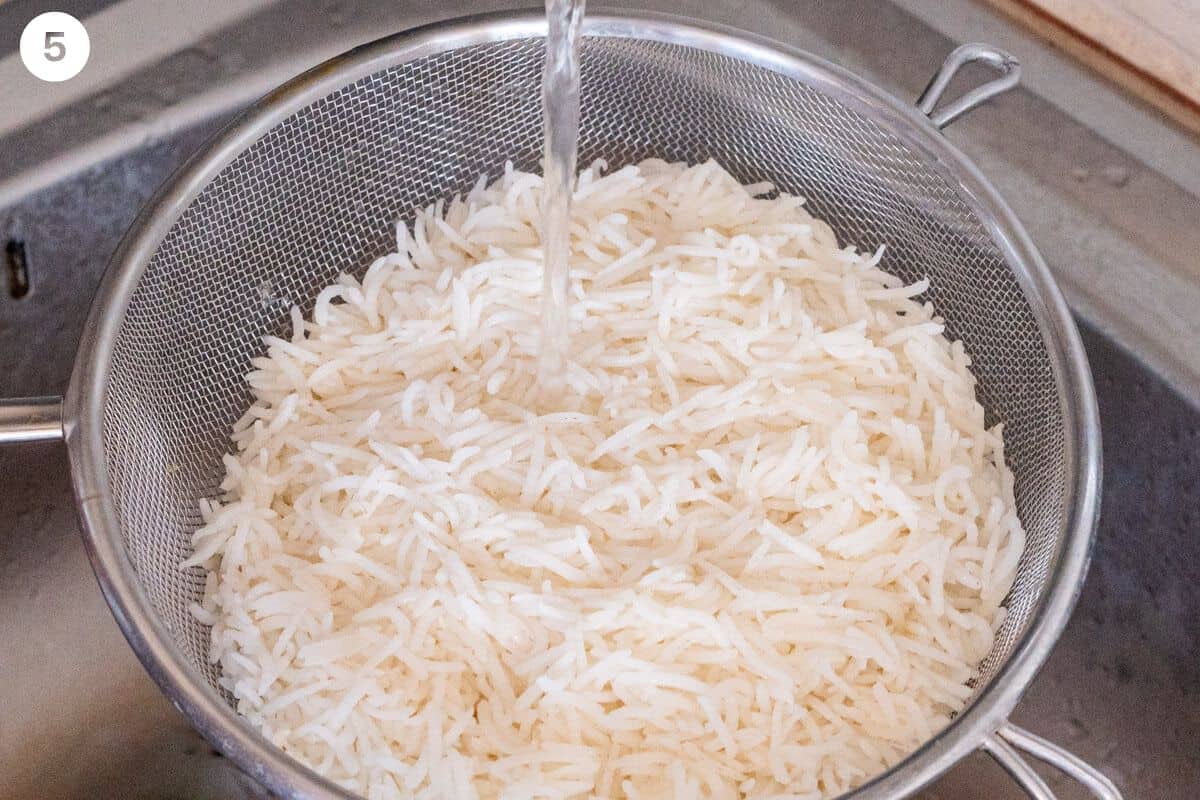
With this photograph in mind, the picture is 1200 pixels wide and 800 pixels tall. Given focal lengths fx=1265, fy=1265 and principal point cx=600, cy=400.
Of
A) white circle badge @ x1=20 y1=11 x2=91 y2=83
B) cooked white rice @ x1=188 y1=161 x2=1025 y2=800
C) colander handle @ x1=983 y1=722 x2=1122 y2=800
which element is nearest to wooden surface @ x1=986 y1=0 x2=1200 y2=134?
cooked white rice @ x1=188 y1=161 x2=1025 y2=800

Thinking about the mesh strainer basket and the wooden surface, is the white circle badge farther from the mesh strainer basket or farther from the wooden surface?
the wooden surface

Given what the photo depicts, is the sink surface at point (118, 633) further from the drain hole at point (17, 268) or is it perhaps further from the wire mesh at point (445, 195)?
the wire mesh at point (445, 195)

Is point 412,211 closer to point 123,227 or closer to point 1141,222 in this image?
point 123,227

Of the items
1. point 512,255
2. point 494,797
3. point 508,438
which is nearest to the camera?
point 494,797

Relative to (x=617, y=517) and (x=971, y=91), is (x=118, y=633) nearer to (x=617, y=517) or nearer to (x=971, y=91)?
(x=617, y=517)

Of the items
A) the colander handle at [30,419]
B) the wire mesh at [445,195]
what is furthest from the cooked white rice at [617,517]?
the colander handle at [30,419]

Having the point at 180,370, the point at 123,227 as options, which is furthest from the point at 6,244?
the point at 180,370
